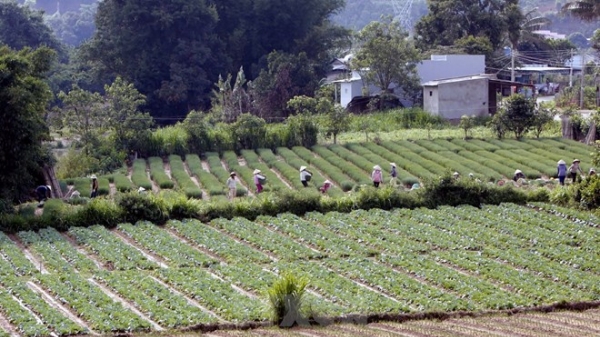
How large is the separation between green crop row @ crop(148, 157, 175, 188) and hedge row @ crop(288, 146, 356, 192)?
681 centimetres


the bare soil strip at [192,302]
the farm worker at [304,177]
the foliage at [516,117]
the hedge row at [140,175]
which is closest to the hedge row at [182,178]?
the hedge row at [140,175]

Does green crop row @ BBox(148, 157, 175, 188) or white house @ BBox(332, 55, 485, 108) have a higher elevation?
white house @ BBox(332, 55, 485, 108)

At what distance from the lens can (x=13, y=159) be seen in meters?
35.0

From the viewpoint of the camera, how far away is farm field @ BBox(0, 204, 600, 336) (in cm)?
2097

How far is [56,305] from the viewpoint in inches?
855

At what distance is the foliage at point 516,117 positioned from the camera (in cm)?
4875

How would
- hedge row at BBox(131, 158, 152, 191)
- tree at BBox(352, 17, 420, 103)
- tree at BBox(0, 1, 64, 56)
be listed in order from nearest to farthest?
1. hedge row at BBox(131, 158, 152, 191)
2. tree at BBox(352, 17, 420, 103)
3. tree at BBox(0, 1, 64, 56)

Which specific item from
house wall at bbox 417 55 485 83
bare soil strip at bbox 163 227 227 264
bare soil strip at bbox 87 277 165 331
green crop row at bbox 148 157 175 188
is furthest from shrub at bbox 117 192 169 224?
house wall at bbox 417 55 485 83

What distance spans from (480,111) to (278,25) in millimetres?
24638

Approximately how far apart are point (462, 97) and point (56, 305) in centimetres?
3885

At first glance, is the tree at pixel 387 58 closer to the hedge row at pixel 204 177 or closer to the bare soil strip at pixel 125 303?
the hedge row at pixel 204 177

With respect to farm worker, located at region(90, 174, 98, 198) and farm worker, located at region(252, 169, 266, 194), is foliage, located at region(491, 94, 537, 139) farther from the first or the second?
farm worker, located at region(90, 174, 98, 198)

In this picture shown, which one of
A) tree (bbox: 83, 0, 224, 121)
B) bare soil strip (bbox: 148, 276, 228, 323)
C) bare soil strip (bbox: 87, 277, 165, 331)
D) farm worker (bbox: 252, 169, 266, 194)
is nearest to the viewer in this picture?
bare soil strip (bbox: 87, 277, 165, 331)

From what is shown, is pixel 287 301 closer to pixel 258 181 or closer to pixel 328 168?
pixel 258 181
